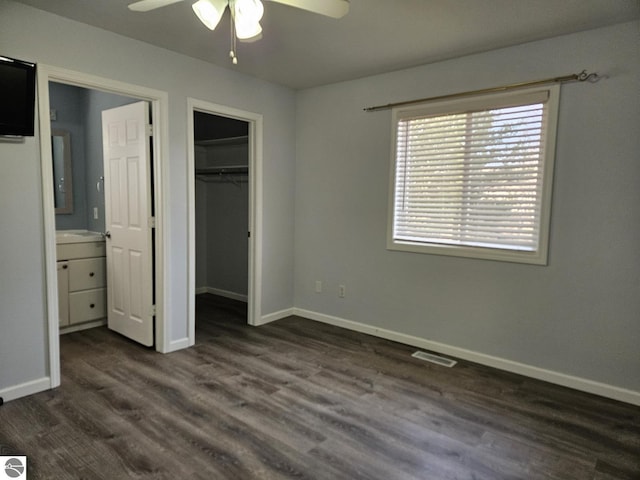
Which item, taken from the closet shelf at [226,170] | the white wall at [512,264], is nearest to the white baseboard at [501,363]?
the white wall at [512,264]

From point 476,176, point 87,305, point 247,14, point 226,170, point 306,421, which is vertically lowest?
point 306,421

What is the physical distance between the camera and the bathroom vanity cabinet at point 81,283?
3850mm

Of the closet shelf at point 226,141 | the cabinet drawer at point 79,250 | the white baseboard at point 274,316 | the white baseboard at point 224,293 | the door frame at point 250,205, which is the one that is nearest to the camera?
the door frame at point 250,205

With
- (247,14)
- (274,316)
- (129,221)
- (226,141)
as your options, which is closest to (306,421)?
(274,316)

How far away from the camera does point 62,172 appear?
4.42 metres

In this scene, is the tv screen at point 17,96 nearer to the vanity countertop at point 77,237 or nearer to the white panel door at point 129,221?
the white panel door at point 129,221

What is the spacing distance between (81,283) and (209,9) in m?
3.12

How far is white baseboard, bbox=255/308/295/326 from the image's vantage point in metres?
4.31

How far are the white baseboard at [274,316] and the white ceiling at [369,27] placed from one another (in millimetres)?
2506

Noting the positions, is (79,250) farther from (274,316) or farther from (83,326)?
(274,316)

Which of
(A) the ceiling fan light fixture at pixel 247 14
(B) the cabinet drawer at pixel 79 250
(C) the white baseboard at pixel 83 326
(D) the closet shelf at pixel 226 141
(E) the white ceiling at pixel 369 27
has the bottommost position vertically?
Result: (C) the white baseboard at pixel 83 326

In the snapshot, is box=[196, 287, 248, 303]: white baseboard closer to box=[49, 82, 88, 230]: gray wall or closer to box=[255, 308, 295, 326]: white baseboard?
box=[255, 308, 295, 326]: white baseboard

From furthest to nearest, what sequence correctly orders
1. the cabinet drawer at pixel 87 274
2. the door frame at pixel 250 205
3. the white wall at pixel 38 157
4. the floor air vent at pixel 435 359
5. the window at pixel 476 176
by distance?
the cabinet drawer at pixel 87 274, the door frame at pixel 250 205, the floor air vent at pixel 435 359, the window at pixel 476 176, the white wall at pixel 38 157

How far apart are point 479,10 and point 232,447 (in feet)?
9.61
